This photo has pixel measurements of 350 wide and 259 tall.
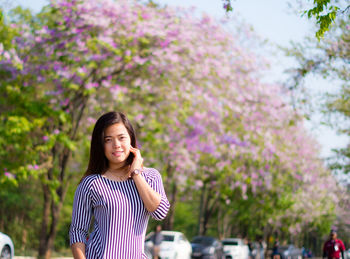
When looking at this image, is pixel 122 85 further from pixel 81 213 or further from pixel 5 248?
pixel 81 213

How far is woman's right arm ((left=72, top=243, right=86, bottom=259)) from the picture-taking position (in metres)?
2.93

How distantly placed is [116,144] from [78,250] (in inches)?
21.0

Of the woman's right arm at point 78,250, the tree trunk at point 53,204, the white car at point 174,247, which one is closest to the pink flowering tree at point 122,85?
the tree trunk at point 53,204

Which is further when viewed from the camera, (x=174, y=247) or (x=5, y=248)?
(x=174, y=247)

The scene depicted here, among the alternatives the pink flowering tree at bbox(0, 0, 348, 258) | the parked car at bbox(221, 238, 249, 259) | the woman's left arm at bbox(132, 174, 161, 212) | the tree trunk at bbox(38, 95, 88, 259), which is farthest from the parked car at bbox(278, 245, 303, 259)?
the woman's left arm at bbox(132, 174, 161, 212)

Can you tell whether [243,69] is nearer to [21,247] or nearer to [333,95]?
[333,95]

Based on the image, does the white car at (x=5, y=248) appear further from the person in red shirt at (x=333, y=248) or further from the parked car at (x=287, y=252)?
the parked car at (x=287, y=252)

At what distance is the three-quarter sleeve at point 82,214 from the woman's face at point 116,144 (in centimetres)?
17

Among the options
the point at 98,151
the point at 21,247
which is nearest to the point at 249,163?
the point at 21,247

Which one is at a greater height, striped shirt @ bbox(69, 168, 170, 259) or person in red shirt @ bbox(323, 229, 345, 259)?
striped shirt @ bbox(69, 168, 170, 259)

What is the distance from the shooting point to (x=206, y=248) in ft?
88.2

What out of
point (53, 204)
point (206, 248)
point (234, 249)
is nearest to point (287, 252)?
point (234, 249)

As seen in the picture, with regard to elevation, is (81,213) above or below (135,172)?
below

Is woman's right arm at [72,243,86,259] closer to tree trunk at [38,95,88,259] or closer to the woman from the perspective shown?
the woman
